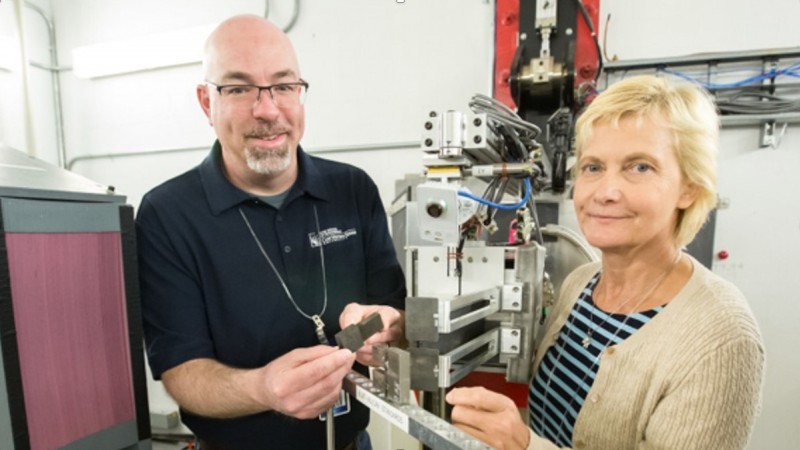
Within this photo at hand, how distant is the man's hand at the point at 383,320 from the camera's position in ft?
2.93

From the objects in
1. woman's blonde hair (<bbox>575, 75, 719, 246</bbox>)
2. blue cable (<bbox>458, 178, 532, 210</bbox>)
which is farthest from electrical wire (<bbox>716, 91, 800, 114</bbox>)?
blue cable (<bbox>458, 178, 532, 210</bbox>)

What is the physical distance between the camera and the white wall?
155cm

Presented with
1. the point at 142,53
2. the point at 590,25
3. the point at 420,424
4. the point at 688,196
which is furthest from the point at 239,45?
the point at 142,53

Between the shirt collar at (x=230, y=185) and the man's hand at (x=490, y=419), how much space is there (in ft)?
2.21

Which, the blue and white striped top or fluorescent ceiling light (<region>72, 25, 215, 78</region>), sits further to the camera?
fluorescent ceiling light (<region>72, 25, 215, 78</region>)

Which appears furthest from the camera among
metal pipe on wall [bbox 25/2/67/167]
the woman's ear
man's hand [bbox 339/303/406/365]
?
metal pipe on wall [bbox 25/2/67/167]

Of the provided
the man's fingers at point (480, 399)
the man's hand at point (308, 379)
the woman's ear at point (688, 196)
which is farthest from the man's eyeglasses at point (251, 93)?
the woman's ear at point (688, 196)

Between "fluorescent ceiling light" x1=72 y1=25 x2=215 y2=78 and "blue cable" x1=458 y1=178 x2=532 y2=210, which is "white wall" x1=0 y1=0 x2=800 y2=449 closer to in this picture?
"fluorescent ceiling light" x1=72 y1=25 x2=215 y2=78

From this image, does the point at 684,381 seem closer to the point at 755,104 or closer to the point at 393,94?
the point at 755,104

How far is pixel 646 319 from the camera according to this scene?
782 mm

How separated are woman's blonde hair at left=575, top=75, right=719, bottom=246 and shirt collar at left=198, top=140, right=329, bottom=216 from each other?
70 cm

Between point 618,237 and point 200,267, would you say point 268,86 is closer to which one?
point 200,267

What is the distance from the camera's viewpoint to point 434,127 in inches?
28.1

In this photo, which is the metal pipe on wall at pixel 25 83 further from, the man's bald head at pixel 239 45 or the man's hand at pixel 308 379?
the man's hand at pixel 308 379
